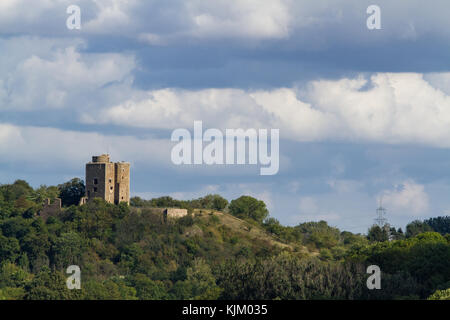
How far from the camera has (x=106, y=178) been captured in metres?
158

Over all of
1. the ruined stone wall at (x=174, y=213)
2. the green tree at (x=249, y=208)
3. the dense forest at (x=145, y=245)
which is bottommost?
the dense forest at (x=145, y=245)

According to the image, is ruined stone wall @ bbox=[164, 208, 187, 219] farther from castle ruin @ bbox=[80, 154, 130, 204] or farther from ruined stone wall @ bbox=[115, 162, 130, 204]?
castle ruin @ bbox=[80, 154, 130, 204]

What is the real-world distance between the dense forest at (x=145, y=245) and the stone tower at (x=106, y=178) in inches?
61.1

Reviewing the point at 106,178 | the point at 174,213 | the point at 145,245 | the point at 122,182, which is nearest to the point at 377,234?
the point at 174,213

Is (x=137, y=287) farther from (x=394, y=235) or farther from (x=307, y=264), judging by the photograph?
(x=394, y=235)

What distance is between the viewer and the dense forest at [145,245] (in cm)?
13288

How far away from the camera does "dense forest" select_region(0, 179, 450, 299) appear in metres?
133

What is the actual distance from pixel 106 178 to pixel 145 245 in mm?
13909

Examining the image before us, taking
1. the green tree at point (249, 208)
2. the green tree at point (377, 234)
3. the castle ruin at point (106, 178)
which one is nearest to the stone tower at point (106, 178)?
the castle ruin at point (106, 178)

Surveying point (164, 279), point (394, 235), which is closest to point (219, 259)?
point (164, 279)

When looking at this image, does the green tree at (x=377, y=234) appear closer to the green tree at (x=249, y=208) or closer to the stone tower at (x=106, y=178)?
the green tree at (x=249, y=208)

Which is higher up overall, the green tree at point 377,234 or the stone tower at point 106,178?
the stone tower at point 106,178
